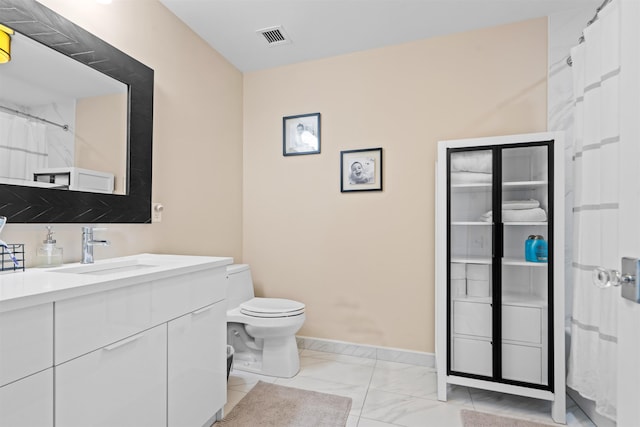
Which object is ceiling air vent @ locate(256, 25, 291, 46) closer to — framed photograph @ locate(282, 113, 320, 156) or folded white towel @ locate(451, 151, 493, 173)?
framed photograph @ locate(282, 113, 320, 156)

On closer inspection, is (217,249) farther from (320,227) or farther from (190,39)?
(190,39)

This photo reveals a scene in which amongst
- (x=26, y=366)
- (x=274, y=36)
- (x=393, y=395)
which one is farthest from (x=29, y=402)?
(x=274, y=36)

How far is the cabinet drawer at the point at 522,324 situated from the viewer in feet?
6.15

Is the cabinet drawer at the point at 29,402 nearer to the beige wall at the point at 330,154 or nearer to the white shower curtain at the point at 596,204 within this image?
the beige wall at the point at 330,154

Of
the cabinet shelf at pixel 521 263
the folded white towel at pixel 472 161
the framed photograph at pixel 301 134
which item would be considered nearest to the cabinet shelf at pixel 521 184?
the folded white towel at pixel 472 161

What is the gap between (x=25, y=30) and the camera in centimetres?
136

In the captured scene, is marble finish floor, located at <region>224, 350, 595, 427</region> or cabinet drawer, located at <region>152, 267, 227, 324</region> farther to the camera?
marble finish floor, located at <region>224, 350, 595, 427</region>

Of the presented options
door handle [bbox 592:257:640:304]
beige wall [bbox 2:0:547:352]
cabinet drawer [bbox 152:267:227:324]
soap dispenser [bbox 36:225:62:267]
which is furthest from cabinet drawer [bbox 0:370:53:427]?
door handle [bbox 592:257:640:304]

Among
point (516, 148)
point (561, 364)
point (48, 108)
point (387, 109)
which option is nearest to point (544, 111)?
point (516, 148)

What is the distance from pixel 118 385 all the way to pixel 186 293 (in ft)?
1.37

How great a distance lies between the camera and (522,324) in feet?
6.26

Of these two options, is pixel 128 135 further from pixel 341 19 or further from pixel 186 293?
pixel 341 19

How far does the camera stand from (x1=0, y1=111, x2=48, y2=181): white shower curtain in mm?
1314

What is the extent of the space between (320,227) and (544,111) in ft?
5.97
